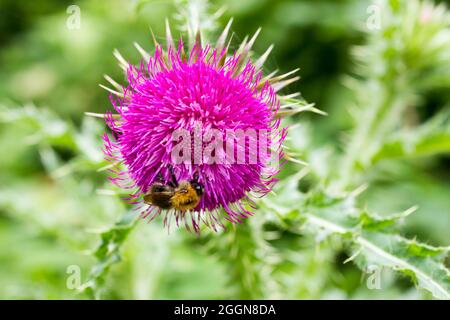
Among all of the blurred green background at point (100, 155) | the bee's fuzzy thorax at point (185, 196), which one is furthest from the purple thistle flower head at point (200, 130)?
the blurred green background at point (100, 155)

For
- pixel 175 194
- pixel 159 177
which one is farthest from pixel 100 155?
pixel 175 194

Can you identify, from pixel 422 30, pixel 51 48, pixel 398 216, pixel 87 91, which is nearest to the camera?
pixel 398 216

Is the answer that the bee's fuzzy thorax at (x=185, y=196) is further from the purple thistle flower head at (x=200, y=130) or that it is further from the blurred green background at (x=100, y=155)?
the blurred green background at (x=100, y=155)

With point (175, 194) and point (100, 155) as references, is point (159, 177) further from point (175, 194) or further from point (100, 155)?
point (100, 155)

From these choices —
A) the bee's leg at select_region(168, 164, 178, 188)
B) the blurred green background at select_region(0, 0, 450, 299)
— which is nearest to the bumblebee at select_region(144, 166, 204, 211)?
the bee's leg at select_region(168, 164, 178, 188)

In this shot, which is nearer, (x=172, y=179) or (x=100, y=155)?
(x=172, y=179)

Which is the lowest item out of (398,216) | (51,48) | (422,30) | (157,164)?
(398,216)

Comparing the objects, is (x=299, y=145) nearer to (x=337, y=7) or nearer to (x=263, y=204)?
(x=263, y=204)
